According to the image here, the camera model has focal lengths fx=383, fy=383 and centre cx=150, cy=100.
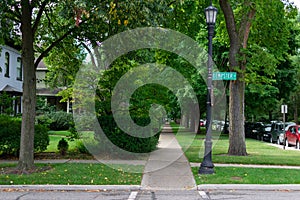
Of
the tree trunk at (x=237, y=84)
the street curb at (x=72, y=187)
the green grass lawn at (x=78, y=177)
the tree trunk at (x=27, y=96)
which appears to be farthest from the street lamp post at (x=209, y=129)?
the tree trunk at (x=27, y=96)

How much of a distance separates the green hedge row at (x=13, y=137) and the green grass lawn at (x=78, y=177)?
2.25 metres

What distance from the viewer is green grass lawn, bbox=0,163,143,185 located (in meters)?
10.1

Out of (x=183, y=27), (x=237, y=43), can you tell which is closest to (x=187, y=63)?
(x=183, y=27)

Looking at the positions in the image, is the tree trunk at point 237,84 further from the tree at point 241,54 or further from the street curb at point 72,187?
the street curb at point 72,187

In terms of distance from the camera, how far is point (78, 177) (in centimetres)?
1061

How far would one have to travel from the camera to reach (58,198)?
8.70 metres

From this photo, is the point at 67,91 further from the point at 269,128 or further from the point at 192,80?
the point at 269,128

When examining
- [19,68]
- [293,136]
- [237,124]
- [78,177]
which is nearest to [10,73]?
[19,68]

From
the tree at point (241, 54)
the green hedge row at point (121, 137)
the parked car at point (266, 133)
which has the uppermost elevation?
the tree at point (241, 54)

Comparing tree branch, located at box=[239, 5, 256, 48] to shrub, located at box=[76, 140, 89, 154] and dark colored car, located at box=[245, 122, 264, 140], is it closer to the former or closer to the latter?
shrub, located at box=[76, 140, 89, 154]

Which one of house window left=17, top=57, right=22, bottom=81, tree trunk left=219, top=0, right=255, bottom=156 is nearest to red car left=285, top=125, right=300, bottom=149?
tree trunk left=219, top=0, right=255, bottom=156

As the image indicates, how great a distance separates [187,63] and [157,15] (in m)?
22.3

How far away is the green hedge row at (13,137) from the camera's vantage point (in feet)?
48.2

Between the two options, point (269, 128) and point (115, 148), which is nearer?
point (115, 148)
